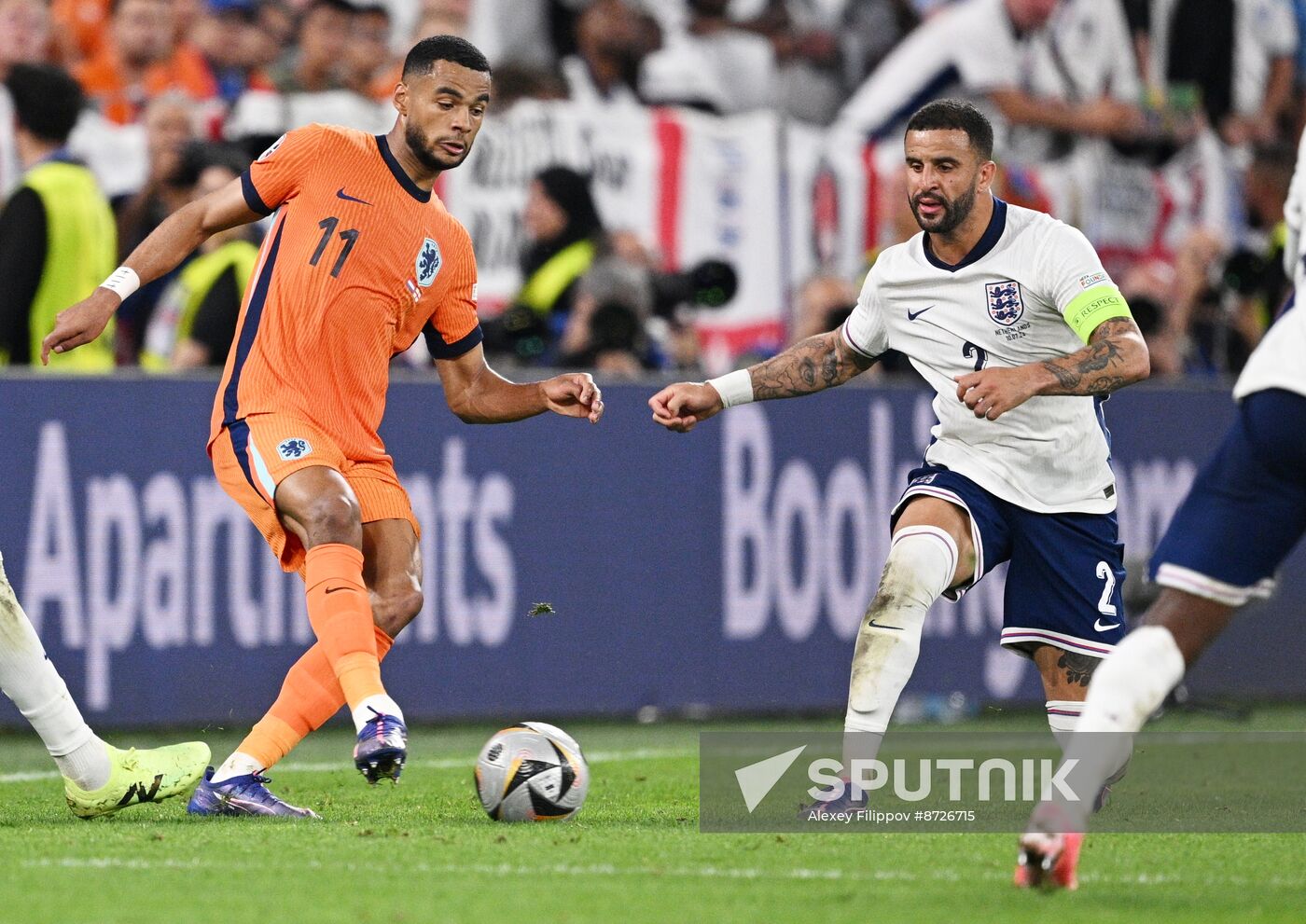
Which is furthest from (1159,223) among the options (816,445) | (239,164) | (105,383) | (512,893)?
(512,893)

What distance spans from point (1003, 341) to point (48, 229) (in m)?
5.57

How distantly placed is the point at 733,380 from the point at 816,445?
4.45 metres

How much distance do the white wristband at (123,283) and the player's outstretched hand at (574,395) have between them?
136 centimetres

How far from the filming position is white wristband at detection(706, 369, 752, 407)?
693 cm

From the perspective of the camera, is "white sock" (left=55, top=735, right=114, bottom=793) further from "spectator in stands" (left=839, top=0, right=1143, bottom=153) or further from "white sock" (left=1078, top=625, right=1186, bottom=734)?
"spectator in stands" (left=839, top=0, right=1143, bottom=153)

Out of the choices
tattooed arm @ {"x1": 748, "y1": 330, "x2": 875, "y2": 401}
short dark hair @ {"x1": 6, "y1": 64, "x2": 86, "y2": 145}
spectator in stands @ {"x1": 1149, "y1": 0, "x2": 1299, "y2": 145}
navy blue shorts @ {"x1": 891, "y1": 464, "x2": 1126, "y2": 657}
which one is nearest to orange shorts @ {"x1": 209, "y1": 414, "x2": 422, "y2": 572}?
tattooed arm @ {"x1": 748, "y1": 330, "x2": 875, "y2": 401}

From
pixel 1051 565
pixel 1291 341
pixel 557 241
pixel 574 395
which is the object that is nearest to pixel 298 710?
pixel 574 395

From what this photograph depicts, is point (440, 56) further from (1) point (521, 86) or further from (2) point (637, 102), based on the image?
(2) point (637, 102)

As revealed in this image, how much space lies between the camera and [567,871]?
5.41 m

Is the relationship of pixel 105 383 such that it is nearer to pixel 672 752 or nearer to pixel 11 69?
pixel 11 69

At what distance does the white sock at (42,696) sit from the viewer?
626 cm

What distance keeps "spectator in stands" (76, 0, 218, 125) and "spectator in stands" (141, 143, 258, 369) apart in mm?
895

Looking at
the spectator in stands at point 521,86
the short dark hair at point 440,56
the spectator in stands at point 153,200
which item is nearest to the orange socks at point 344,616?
the short dark hair at point 440,56

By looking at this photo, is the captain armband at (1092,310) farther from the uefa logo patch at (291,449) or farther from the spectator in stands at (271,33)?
the spectator in stands at (271,33)
